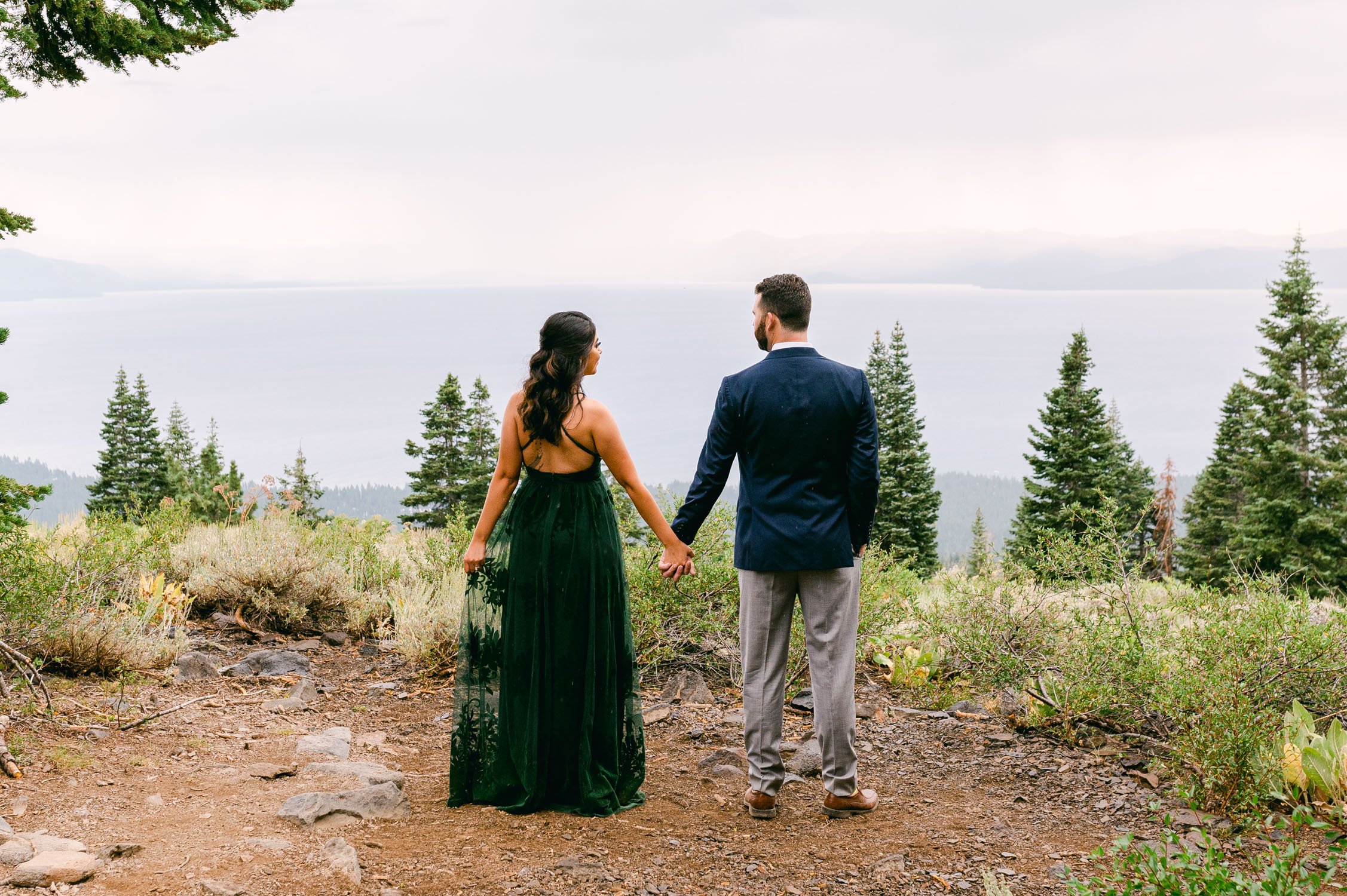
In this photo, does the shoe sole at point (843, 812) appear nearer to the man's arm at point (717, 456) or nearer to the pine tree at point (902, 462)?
the man's arm at point (717, 456)

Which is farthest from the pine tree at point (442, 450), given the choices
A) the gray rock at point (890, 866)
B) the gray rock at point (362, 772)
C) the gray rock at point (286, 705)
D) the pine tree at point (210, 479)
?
the gray rock at point (890, 866)

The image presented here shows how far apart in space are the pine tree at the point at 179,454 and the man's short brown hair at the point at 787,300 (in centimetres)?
5109

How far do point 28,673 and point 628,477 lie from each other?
3316 millimetres

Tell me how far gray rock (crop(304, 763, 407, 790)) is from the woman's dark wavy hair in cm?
176

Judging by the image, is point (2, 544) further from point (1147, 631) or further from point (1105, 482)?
point (1105, 482)

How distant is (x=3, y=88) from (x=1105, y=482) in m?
39.4

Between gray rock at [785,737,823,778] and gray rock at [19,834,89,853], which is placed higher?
gray rock at [19,834,89,853]

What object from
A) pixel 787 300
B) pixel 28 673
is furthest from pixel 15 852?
pixel 787 300

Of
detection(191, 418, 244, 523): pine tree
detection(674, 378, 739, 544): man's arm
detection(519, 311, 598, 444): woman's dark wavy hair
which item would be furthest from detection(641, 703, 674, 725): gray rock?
detection(191, 418, 244, 523): pine tree

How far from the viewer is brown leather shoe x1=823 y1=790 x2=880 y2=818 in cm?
418

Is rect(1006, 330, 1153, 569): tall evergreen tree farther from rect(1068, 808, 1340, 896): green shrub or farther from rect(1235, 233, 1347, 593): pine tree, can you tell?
rect(1068, 808, 1340, 896): green shrub

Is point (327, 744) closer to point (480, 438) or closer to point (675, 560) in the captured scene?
point (675, 560)

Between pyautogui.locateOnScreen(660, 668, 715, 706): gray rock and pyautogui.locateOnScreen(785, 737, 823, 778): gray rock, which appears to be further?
pyautogui.locateOnScreen(660, 668, 715, 706): gray rock

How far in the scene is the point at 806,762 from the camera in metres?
4.77
